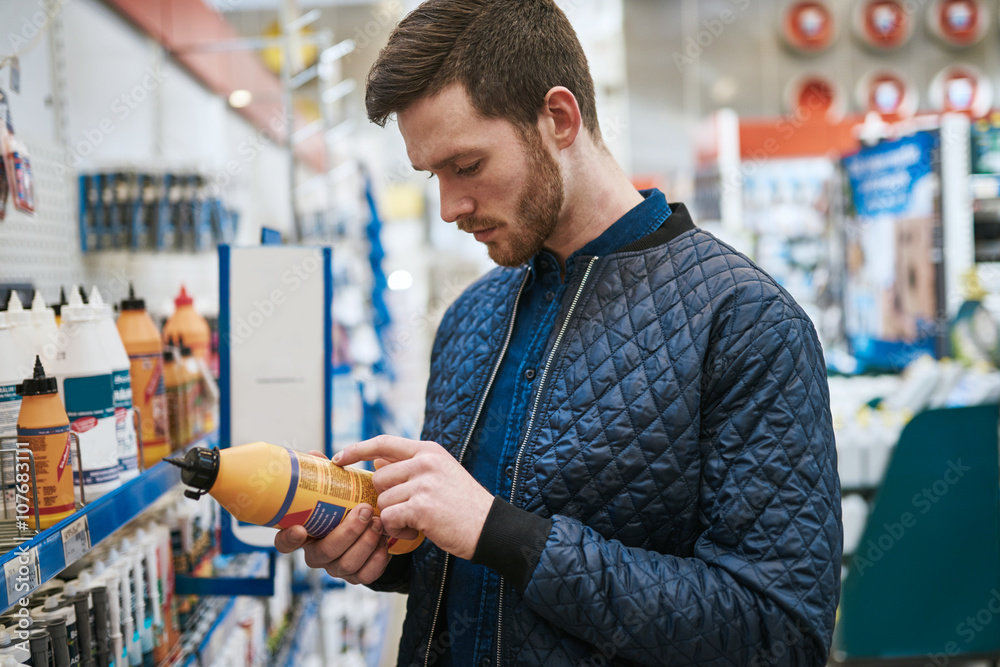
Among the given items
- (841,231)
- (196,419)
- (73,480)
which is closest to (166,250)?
(196,419)

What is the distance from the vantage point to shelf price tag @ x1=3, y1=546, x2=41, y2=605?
99 cm

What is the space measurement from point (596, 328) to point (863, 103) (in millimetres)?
11017

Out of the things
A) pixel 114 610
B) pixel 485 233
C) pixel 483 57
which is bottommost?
pixel 114 610

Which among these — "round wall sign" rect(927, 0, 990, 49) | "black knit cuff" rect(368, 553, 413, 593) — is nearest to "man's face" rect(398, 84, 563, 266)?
"black knit cuff" rect(368, 553, 413, 593)

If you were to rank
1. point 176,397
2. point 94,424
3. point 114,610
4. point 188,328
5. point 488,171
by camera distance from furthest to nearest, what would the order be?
point 188,328 < point 176,397 < point 114,610 < point 94,424 < point 488,171

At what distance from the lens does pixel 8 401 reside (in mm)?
1240

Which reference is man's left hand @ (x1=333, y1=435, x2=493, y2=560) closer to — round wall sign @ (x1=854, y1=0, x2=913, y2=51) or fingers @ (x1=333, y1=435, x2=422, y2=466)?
fingers @ (x1=333, y1=435, x2=422, y2=466)

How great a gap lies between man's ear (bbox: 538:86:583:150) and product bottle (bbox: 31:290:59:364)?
3.23ft

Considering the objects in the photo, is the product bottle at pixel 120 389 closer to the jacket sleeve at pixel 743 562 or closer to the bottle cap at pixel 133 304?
the bottle cap at pixel 133 304

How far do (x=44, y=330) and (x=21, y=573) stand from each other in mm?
546

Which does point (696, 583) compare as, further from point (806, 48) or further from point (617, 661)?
point (806, 48)

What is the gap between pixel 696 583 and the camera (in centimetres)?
109

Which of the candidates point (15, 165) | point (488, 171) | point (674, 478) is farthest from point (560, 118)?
point (15, 165)

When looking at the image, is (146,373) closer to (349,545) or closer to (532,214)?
(349,545)
